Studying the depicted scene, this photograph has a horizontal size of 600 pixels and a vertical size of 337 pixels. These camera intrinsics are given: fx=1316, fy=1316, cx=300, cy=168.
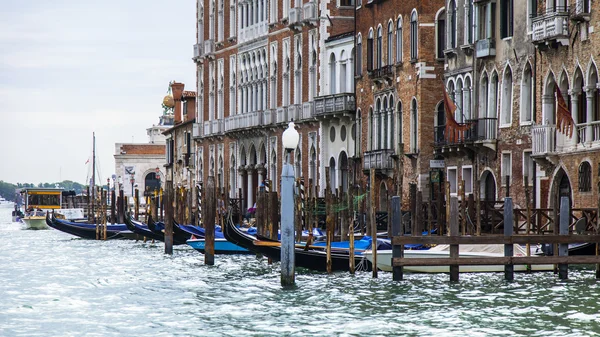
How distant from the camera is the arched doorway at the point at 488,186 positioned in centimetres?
2936

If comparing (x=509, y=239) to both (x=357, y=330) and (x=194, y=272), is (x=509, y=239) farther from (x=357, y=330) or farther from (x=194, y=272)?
(x=194, y=272)

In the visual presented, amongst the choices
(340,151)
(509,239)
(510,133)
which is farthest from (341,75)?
(509,239)

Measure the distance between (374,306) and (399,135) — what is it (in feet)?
53.9

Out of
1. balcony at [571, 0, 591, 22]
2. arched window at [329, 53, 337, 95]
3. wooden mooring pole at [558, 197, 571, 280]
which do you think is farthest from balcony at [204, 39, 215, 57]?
wooden mooring pole at [558, 197, 571, 280]

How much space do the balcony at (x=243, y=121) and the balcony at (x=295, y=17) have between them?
472cm

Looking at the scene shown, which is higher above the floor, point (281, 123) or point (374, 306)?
point (281, 123)

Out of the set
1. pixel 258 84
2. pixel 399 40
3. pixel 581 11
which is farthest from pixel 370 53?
pixel 581 11

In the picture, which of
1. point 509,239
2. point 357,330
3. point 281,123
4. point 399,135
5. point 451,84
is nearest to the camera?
point 357,330

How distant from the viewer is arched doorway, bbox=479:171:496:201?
29359 mm

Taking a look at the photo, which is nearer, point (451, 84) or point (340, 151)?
point (451, 84)

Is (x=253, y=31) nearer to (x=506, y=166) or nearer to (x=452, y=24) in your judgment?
(x=452, y=24)

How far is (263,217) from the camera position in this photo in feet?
92.2

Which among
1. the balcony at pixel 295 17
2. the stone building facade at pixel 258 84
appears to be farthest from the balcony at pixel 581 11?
the balcony at pixel 295 17

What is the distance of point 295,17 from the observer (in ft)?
136
